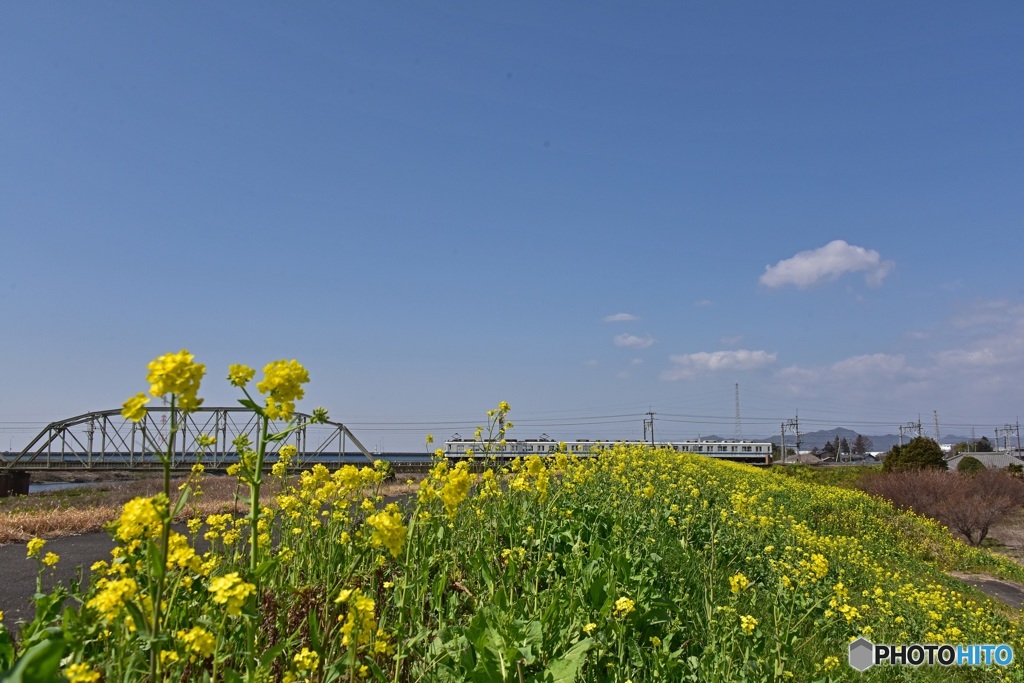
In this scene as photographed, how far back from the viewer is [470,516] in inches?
153

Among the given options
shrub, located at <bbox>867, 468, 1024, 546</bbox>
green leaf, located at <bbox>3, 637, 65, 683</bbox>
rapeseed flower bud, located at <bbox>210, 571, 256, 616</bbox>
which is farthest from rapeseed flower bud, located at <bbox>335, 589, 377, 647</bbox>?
shrub, located at <bbox>867, 468, 1024, 546</bbox>

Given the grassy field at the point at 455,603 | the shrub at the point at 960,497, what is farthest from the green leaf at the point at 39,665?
the shrub at the point at 960,497

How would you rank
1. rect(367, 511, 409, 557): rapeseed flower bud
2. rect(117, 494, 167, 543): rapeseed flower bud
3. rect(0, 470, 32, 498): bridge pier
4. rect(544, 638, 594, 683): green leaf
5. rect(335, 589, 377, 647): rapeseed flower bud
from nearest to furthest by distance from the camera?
rect(117, 494, 167, 543): rapeseed flower bud → rect(335, 589, 377, 647): rapeseed flower bud → rect(367, 511, 409, 557): rapeseed flower bud → rect(544, 638, 594, 683): green leaf → rect(0, 470, 32, 498): bridge pier

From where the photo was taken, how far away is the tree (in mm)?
25594

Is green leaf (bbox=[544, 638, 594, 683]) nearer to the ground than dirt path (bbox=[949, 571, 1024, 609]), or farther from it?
farther from it

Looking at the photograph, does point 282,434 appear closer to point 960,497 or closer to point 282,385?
point 282,385

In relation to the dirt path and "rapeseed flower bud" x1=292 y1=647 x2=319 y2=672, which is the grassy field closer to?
"rapeseed flower bud" x1=292 y1=647 x2=319 y2=672

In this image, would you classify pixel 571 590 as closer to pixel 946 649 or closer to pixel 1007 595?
pixel 946 649

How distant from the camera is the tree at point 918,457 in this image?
84.0ft

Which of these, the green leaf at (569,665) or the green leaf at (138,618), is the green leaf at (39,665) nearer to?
the green leaf at (138,618)

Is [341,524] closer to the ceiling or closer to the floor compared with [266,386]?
closer to the floor

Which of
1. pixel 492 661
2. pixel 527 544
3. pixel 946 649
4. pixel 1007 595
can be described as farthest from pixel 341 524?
pixel 1007 595

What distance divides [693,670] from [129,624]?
7.54ft

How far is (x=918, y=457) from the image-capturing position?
86.1ft
